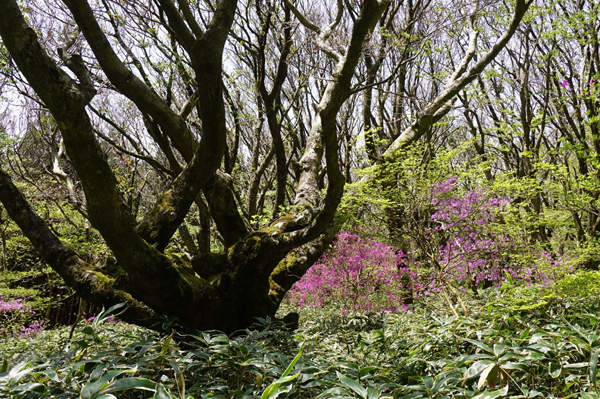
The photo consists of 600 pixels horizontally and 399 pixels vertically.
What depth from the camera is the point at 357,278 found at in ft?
18.5

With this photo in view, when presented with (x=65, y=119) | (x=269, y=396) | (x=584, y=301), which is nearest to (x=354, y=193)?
(x=584, y=301)

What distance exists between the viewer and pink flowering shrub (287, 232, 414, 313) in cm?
569

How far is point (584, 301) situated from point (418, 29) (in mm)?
6719

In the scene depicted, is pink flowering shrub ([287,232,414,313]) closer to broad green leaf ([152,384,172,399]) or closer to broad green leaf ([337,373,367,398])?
broad green leaf ([337,373,367,398])

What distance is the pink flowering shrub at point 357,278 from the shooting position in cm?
569

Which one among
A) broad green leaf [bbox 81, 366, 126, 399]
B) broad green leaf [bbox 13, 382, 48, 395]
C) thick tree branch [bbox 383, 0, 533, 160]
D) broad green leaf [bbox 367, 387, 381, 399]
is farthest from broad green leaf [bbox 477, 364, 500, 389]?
thick tree branch [bbox 383, 0, 533, 160]

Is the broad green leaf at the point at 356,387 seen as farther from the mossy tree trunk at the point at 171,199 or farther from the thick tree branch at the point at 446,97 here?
the thick tree branch at the point at 446,97

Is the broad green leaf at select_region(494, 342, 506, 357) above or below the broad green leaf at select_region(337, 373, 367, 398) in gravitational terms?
below

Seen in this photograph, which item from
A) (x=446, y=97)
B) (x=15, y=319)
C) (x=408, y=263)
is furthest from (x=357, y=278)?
(x=15, y=319)

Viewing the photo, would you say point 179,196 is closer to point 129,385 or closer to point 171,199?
point 171,199

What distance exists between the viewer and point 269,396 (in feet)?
3.39

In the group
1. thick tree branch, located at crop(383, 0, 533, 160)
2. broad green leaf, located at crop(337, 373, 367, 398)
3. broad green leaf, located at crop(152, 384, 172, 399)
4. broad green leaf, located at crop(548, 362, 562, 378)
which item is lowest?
broad green leaf, located at crop(548, 362, 562, 378)

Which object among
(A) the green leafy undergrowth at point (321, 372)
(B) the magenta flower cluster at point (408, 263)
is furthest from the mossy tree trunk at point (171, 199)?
(B) the magenta flower cluster at point (408, 263)

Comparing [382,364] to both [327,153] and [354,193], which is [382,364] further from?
[354,193]
